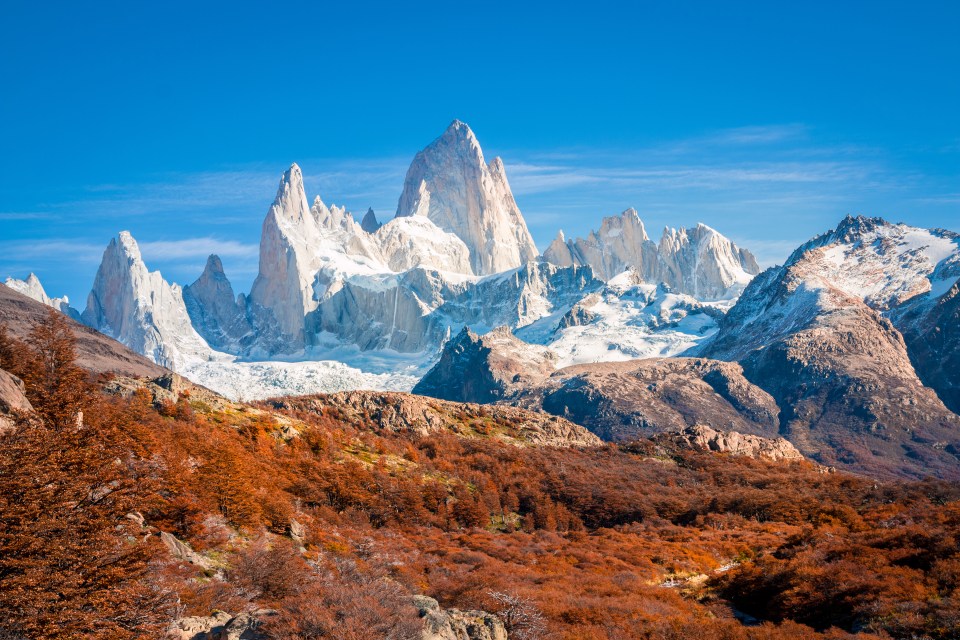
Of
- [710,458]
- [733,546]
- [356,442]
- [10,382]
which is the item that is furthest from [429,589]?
[710,458]

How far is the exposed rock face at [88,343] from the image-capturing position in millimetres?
143812

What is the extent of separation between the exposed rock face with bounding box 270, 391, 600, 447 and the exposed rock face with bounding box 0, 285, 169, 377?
221 ft

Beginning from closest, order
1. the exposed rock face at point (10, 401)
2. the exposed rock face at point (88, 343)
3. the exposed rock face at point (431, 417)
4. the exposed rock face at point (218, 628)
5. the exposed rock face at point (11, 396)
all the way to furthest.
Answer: the exposed rock face at point (218, 628) → the exposed rock face at point (10, 401) → the exposed rock face at point (11, 396) → the exposed rock face at point (431, 417) → the exposed rock face at point (88, 343)

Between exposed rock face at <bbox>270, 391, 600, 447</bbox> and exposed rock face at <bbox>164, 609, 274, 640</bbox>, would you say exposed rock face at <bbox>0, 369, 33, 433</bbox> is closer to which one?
exposed rock face at <bbox>164, 609, 274, 640</bbox>

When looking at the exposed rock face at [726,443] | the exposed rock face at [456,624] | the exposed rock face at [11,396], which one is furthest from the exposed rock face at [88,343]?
the exposed rock face at [456,624]

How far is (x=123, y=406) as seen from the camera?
49.2 m

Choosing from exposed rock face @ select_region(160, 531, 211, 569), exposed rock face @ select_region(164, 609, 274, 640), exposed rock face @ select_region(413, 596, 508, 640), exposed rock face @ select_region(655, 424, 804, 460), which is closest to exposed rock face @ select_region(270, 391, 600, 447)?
exposed rock face @ select_region(655, 424, 804, 460)

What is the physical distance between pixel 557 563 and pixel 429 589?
11898 mm

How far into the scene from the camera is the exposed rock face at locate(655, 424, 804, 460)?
330ft

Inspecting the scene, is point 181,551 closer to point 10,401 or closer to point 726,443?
point 10,401

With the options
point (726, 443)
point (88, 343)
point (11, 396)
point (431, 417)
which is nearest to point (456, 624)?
point (11, 396)

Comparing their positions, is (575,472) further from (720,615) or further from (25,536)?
(25,536)

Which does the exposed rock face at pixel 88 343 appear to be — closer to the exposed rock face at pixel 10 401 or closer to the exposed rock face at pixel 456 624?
the exposed rock face at pixel 10 401

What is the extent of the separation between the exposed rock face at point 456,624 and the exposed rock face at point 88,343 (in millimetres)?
128899
